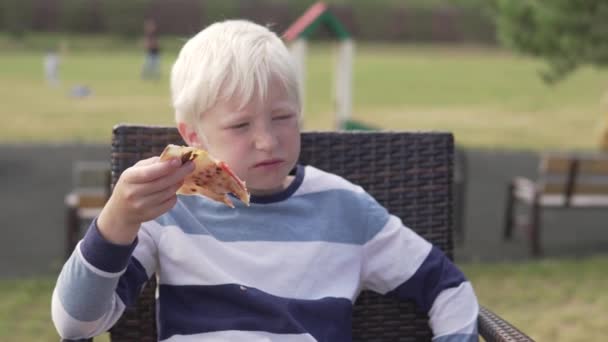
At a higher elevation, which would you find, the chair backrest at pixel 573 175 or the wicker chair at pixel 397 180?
the wicker chair at pixel 397 180

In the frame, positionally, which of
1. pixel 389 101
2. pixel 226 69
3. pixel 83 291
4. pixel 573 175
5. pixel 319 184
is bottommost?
pixel 389 101

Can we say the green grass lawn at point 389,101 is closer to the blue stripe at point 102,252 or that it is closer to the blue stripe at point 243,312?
the blue stripe at point 243,312

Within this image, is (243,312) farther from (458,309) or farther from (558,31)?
(558,31)

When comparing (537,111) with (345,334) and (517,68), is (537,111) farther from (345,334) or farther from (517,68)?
(345,334)

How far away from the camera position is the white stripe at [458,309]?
2035 millimetres

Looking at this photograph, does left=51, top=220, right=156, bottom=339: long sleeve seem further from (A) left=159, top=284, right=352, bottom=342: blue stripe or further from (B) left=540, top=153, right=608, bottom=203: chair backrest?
(B) left=540, top=153, right=608, bottom=203: chair backrest

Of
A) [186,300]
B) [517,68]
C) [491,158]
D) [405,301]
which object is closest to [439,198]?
[405,301]

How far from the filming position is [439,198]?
7.84 ft

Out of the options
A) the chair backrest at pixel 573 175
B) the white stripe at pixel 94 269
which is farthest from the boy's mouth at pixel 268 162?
the chair backrest at pixel 573 175

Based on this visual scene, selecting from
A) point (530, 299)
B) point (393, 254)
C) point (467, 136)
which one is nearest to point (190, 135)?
point (393, 254)

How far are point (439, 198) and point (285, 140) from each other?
694 mm

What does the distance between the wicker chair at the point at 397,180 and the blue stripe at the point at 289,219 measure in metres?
0.32

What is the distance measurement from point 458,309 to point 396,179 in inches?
18.9

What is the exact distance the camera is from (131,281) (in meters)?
1.90
